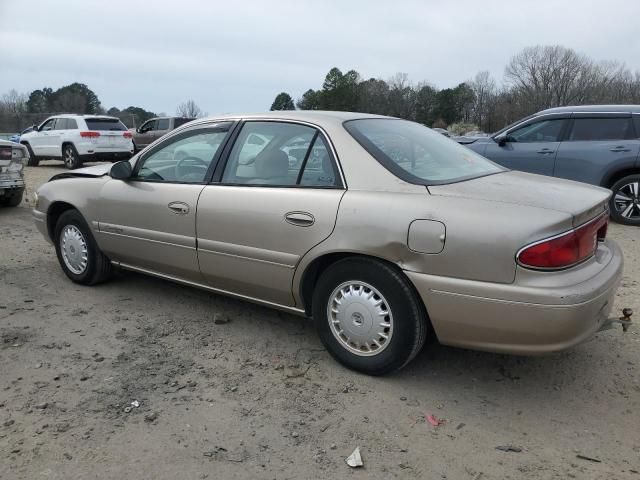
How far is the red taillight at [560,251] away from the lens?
2584mm

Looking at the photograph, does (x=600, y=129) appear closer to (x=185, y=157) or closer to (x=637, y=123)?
(x=637, y=123)

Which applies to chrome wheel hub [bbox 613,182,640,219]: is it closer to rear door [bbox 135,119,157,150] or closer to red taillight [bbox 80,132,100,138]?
red taillight [bbox 80,132,100,138]

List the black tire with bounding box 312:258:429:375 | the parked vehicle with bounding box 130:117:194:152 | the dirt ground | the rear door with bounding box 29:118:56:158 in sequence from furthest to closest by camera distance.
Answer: the parked vehicle with bounding box 130:117:194:152 → the rear door with bounding box 29:118:56:158 → the black tire with bounding box 312:258:429:375 → the dirt ground

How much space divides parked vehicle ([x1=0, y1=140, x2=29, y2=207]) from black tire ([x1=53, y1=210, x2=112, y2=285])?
4166 millimetres

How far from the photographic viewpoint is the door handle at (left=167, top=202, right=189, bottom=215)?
150 inches

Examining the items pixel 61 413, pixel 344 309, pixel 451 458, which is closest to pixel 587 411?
pixel 451 458

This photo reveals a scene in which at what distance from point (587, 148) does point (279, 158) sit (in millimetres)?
6094


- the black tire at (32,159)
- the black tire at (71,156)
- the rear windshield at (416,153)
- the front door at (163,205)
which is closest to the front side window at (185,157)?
the front door at (163,205)

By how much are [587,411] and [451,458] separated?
3.01 ft

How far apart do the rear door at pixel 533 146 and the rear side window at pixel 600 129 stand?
19cm

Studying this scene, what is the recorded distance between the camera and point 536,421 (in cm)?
281

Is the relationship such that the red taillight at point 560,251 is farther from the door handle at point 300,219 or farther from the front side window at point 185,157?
the front side window at point 185,157

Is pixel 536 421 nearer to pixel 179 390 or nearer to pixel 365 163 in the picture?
pixel 365 163

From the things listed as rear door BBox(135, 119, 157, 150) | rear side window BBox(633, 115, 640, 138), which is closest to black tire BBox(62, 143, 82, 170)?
rear door BBox(135, 119, 157, 150)
